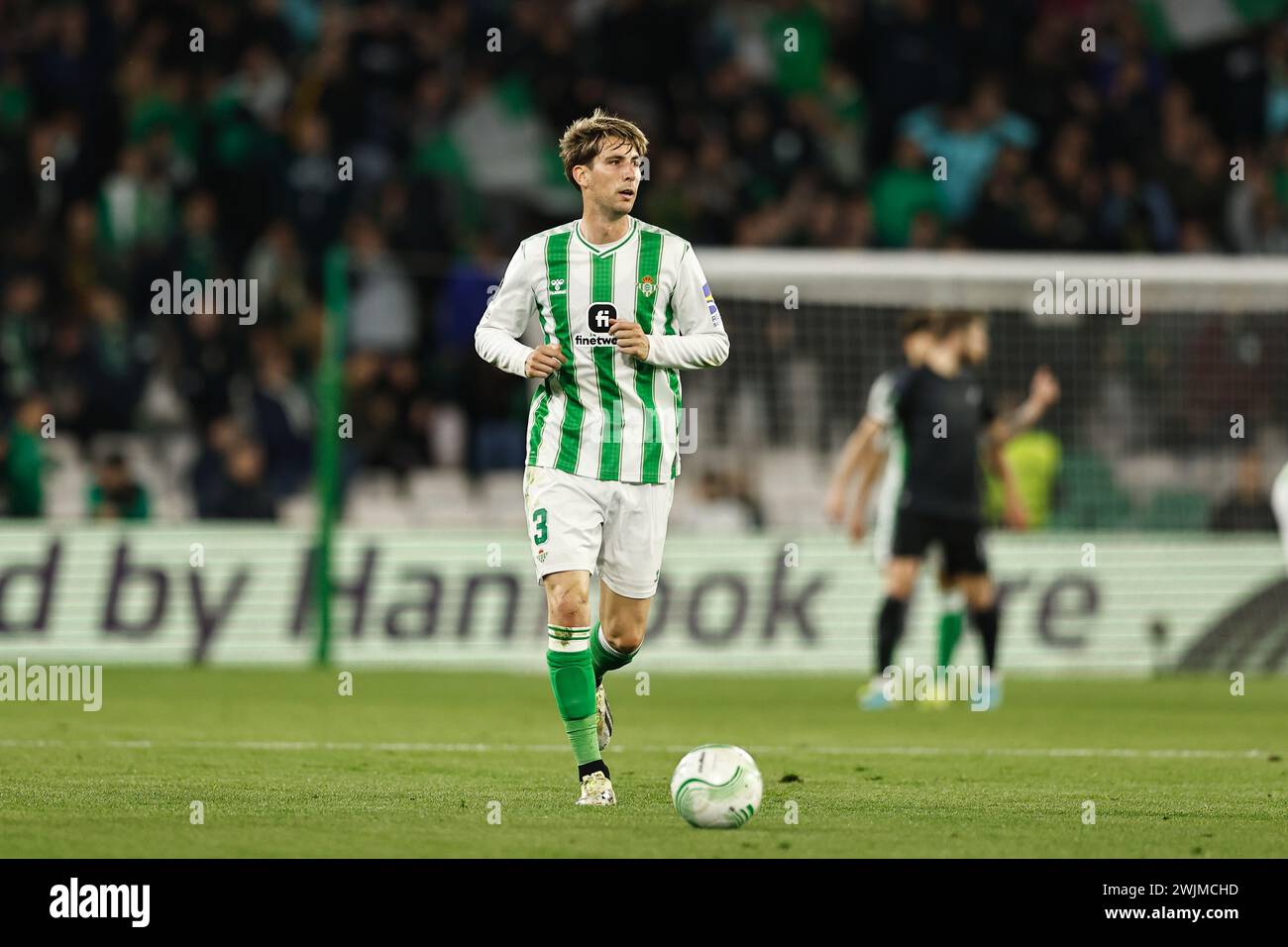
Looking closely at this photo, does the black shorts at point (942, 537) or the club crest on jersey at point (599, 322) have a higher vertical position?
the club crest on jersey at point (599, 322)

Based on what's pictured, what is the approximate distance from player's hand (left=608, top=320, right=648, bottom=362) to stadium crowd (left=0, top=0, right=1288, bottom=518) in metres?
8.37

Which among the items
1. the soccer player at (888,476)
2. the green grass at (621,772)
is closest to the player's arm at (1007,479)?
the soccer player at (888,476)

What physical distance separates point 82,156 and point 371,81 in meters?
2.61

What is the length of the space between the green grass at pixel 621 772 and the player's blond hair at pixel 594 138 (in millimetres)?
2359

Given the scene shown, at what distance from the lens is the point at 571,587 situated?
7773mm

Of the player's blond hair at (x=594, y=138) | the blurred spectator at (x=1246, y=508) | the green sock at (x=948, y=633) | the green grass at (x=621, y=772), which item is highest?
the player's blond hair at (x=594, y=138)

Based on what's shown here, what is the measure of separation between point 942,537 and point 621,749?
12.5 feet

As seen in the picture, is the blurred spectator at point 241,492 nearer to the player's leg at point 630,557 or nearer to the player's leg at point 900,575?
the player's leg at point 900,575

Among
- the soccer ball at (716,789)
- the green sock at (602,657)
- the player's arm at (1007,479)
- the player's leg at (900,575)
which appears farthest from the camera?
the player's arm at (1007,479)

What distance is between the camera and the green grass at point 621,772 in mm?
6793

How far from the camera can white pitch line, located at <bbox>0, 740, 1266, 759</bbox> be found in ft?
32.2

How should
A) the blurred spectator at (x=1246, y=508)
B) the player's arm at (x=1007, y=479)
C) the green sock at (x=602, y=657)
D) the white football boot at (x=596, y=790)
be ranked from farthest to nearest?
the blurred spectator at (x=1246, y=508), the player's arm at (x=1007, y=479), the green sock at (x=602, y=657), the white football boot at (x=596, y=790)
